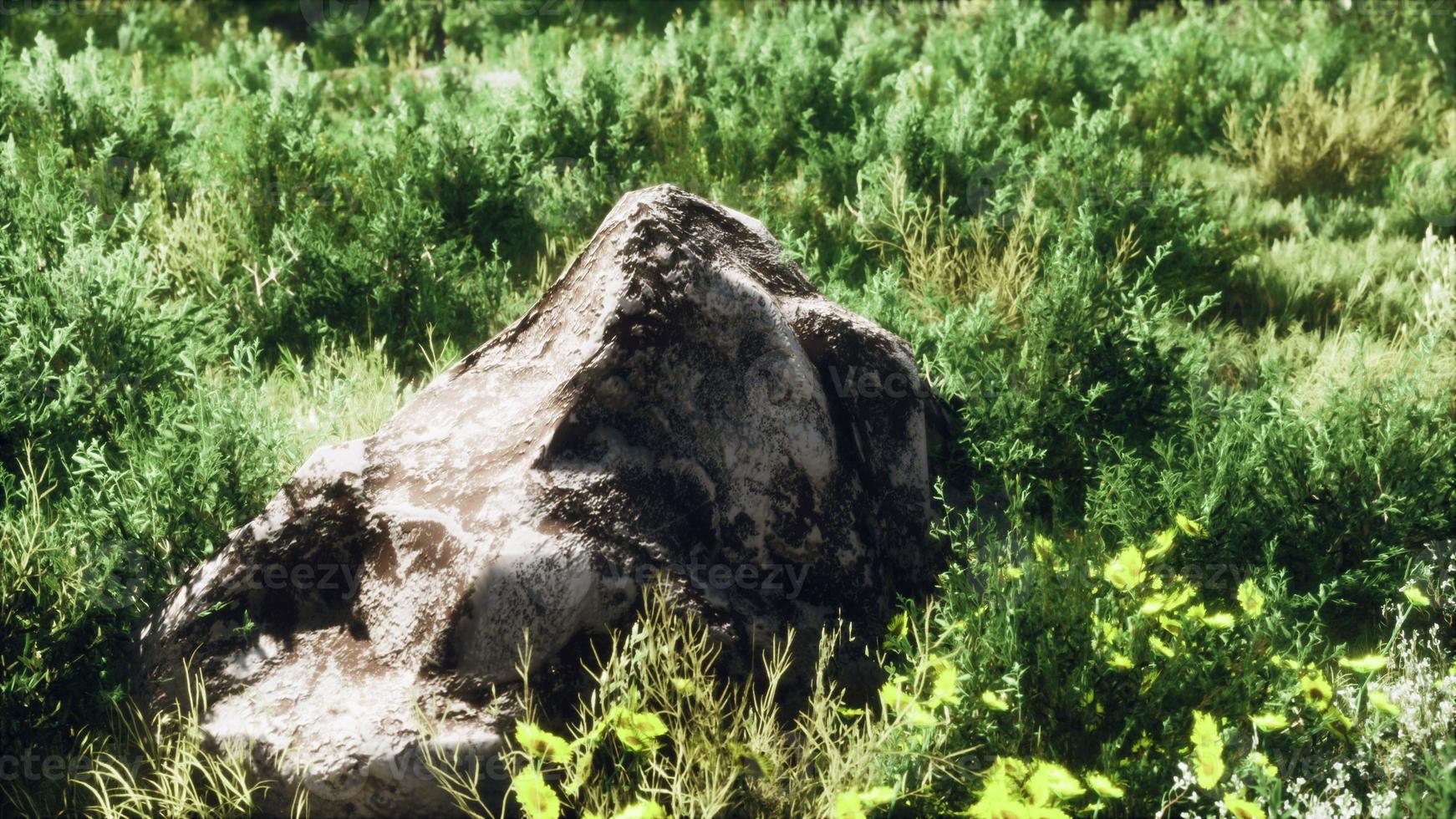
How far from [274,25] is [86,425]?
31.1 ft

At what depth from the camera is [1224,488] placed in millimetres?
3791

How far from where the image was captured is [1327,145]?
6746 millimetres

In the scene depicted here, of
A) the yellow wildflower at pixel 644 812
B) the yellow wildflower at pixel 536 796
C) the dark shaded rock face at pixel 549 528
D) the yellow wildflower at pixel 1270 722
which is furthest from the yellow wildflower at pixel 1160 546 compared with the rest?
the yellow wildflower at pixel 536 796

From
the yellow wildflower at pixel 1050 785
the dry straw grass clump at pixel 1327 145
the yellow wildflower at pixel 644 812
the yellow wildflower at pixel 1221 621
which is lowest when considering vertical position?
the yellow wildflower at pixel 644 812

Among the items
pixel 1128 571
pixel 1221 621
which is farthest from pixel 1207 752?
pixel 1128 571

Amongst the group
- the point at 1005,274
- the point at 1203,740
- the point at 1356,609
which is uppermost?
the point at 1005,274

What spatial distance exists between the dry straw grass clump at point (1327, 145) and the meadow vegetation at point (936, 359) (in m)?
0.03

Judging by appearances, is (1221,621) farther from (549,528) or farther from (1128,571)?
(549,528)

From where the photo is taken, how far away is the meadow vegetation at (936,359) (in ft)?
10.0

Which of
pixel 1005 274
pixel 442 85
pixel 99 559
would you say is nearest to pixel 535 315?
pixel 99 559

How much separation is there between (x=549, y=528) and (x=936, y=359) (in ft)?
5.94

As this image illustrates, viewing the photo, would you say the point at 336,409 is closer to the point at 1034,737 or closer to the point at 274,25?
the point at 1034,737

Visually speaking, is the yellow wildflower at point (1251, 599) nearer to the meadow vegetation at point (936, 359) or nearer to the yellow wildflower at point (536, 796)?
the meadow vegetation at point (936, 359)

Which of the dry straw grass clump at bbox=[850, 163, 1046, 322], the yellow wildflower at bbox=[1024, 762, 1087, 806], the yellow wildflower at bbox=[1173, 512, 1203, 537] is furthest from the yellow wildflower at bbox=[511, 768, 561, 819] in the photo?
the dry straw grass clump at bbox=[850, 163, 1046, 322]
